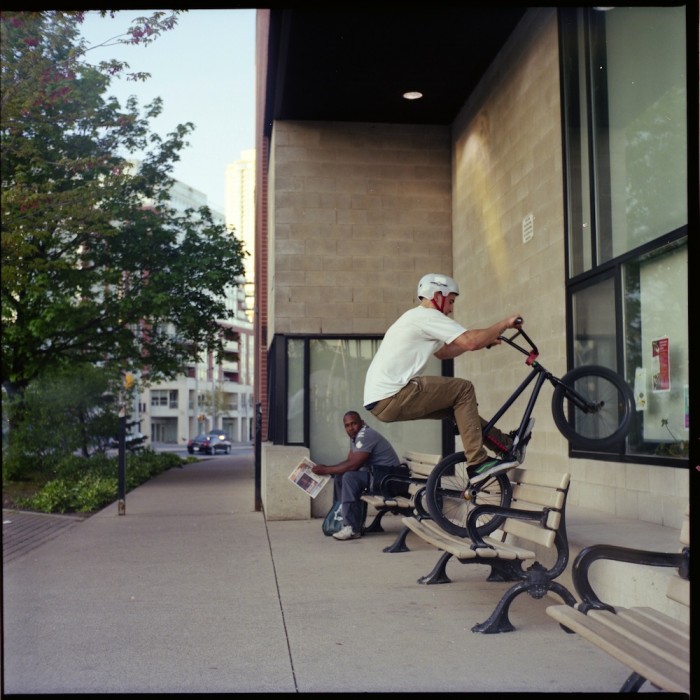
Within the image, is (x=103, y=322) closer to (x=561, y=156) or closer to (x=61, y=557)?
(x=61, y=557)

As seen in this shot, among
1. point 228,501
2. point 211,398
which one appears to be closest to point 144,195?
point 228,501

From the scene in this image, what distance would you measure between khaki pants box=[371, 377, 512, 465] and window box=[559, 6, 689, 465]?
1501mm

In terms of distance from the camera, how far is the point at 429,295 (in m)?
6.88

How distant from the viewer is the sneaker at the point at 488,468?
252 inches

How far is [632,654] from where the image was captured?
340cm

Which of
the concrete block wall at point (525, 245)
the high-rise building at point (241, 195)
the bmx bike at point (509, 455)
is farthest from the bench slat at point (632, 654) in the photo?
the high-rise building at point (241, 195)

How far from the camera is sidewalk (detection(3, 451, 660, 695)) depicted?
4473 mm

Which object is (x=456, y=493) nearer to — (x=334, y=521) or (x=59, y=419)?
(x=334, y=521)

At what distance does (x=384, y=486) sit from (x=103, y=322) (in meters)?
12.8

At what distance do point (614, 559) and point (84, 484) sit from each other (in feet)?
42.7

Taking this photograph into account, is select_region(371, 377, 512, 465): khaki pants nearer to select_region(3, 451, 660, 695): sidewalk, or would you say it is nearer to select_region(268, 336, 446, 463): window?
select_region(3, 451, 660, 695): sidewalk

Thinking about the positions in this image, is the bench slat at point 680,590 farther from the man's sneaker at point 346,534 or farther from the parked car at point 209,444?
the parked car at point 209,444

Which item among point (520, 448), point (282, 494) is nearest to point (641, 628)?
point (520, 448)

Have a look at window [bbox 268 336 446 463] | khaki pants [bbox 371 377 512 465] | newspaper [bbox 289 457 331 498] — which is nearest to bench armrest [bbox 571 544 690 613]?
khaki pants [bbox 371 377 512 465]
